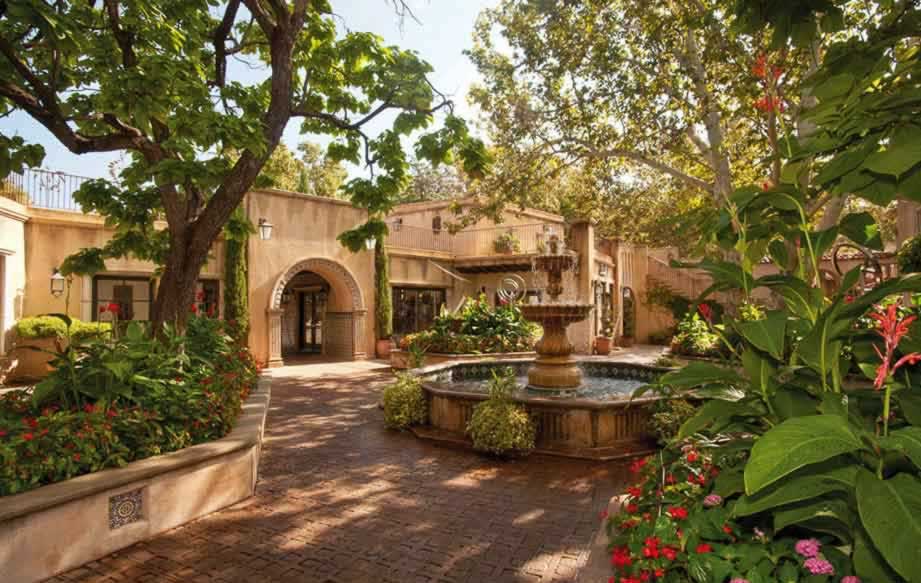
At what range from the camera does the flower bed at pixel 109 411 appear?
3691mm

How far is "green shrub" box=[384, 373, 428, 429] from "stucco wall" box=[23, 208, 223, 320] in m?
6.48

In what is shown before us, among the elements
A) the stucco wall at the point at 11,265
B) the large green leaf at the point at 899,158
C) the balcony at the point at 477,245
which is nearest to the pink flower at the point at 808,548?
the large green leaf at the point at 899,158

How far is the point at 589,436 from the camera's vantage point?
6.36 m

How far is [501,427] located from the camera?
612cm

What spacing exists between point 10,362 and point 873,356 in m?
14.7

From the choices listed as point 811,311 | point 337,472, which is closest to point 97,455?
point 337,472

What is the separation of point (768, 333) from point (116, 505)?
4419 mm

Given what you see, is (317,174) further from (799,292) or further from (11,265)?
(799,292)

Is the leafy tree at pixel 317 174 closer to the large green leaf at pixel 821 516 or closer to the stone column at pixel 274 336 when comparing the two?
the stone column at pixel 274 336

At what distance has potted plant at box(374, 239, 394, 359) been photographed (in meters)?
17.8

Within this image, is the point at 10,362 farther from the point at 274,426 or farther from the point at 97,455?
the point at 97,455

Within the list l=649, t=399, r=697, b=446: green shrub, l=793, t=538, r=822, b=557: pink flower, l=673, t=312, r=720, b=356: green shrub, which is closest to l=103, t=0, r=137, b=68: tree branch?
l=793, t=538, r=822, b=557: pink flower

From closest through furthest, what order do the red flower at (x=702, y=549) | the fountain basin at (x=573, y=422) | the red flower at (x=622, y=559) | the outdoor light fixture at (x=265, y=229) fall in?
the red flower at (x=702, y=549) < the red flower at (x=622, y=559) < the fountain basin at (x=573, y=422) < the outdoor light fixture at (x=265, y=229)

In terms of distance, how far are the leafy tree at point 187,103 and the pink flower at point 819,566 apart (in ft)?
16.6
